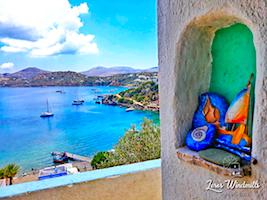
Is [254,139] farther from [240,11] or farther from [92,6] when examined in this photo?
[92,6]

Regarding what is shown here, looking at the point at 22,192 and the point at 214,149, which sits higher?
the point at 214,149

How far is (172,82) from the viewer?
1.33 meters

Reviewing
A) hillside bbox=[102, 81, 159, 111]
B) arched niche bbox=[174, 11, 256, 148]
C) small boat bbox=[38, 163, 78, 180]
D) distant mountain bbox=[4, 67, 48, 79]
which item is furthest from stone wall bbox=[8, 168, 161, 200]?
distant mountain bbox=[4, 67, 48, 79]

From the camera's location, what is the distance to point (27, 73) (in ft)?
11.3

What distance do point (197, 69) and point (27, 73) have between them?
2687 millimetres

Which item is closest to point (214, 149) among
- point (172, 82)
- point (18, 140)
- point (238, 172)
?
point (238, 172)

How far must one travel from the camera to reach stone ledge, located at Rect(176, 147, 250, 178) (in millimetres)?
1018

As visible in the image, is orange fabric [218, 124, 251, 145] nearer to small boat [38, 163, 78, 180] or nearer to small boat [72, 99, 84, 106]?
small boat [38, 163, 78, 180]

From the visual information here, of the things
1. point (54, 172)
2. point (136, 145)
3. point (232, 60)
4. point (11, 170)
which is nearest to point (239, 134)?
point (232, 60)

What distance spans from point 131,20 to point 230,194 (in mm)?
4935

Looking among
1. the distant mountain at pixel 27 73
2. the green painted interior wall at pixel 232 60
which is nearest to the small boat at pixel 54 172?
the green painted interior wall at pixel 232 60

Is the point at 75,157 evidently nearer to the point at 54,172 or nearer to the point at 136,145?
the point at 136,145

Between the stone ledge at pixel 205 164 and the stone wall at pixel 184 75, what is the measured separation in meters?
0.03

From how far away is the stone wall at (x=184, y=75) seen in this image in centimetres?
114
